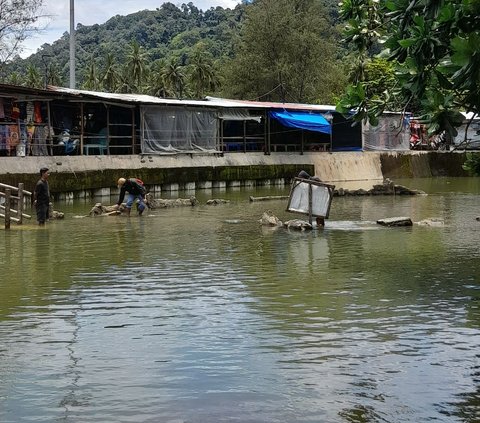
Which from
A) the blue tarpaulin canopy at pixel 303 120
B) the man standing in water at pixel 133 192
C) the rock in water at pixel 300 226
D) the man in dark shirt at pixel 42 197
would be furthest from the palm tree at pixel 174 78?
the rock in water at pixel 300 226

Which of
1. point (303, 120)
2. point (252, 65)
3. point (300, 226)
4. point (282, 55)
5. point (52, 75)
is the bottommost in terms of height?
point (300, 226)

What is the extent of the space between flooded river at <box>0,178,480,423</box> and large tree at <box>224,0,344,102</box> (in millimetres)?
38838

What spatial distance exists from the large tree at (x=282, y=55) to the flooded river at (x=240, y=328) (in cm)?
3884

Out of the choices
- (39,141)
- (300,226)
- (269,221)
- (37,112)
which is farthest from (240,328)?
(37,112)

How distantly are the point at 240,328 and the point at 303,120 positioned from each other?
29282 millimetres

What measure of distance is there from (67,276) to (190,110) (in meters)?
23.0

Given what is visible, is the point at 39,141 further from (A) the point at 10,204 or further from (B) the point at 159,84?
(B) the point at 159,84

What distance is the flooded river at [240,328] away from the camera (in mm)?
6611

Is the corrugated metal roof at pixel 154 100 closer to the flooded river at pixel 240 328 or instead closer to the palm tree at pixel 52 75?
the flooded river at pixel 240 328

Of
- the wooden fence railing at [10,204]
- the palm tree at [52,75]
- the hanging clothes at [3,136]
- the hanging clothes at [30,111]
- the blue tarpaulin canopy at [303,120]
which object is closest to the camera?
the wooden fence railing at [10,204]

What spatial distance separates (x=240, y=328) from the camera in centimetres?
905

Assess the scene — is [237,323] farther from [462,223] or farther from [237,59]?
[237,59]

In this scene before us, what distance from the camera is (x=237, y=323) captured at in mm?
9297

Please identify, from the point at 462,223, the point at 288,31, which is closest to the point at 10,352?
the point at 462,223
